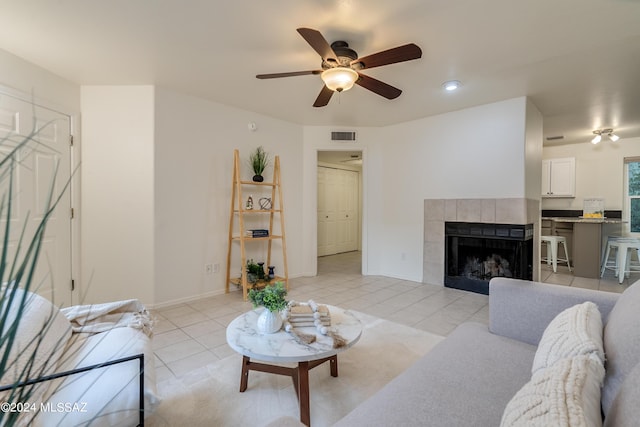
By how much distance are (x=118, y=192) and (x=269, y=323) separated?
253 cm

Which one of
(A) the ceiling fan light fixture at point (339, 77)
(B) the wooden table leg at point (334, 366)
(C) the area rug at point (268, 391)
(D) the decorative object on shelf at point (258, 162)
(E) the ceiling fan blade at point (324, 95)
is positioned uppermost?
(E) the ceiling fan blade at point (324, 95)

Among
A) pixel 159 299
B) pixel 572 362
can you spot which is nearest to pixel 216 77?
pixel 159 299

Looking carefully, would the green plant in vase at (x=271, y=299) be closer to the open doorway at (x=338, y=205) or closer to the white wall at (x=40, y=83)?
the white wall at (x=40, y=83)

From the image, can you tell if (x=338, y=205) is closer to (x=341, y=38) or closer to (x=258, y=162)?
(x=258, y=162)

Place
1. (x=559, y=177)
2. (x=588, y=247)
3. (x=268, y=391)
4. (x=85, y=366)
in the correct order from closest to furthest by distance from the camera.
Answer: (x=85, y=366) < (x=268, y=391) < (x=588, y=247) < (x=559, y=177)

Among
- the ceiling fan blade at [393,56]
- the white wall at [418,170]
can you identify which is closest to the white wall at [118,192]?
the white wall at [418,170]

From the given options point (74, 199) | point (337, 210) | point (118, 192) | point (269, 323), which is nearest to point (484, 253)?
point (269, 323)

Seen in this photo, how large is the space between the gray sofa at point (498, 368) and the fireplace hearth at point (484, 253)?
7.55ft

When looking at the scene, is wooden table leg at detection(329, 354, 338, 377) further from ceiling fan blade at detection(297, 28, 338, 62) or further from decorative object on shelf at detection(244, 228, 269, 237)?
decorative object on shelf at detection(244, 228, 269, 237)

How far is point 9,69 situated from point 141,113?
3.29 feet

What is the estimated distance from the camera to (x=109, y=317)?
1.78 metres

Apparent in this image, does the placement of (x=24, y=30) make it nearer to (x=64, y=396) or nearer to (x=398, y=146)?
(x=64, y=396)

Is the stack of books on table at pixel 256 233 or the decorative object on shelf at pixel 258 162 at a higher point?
the decorative object on shelf at pixel 258 162

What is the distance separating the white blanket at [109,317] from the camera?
164 centimetres
